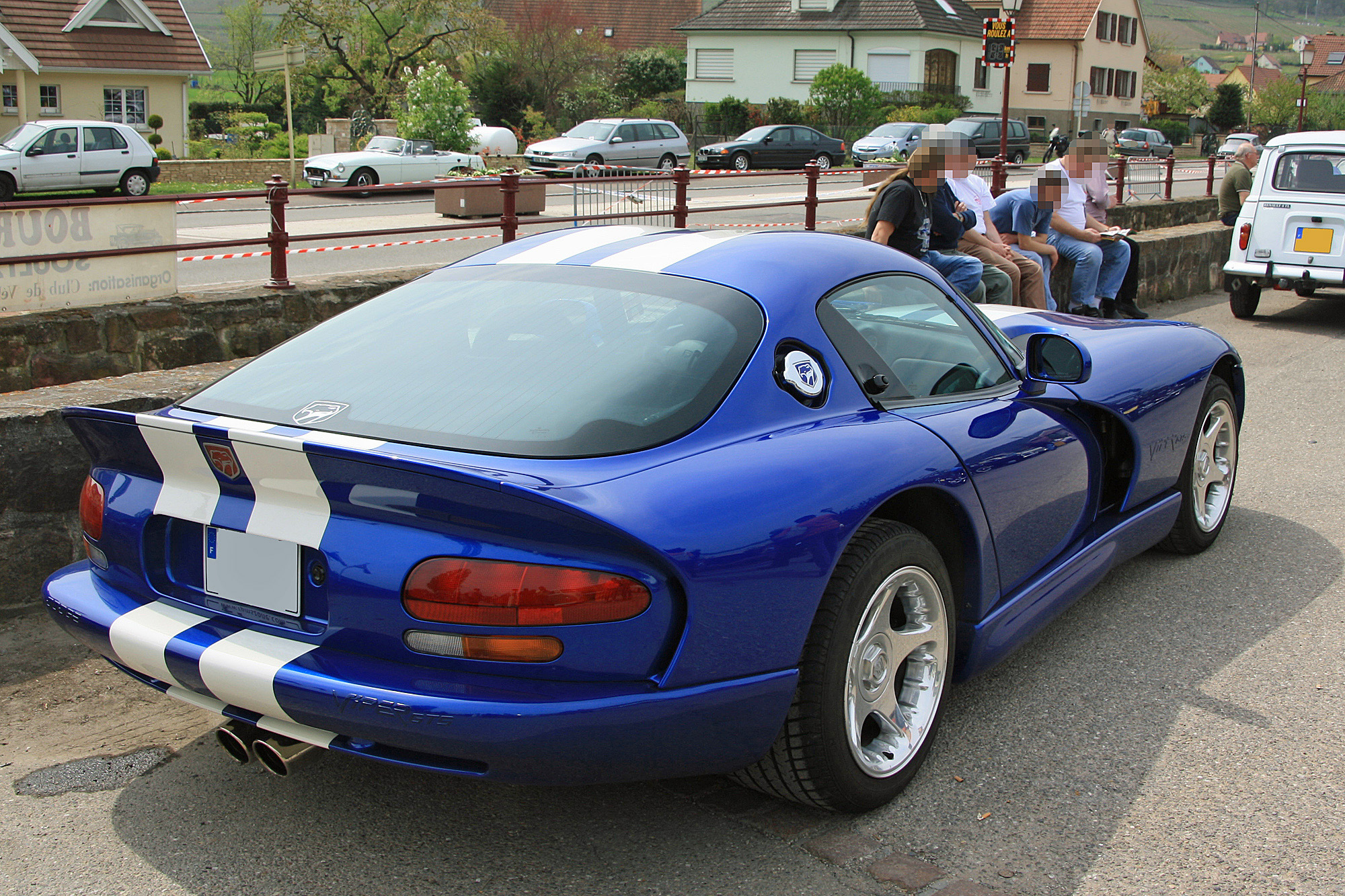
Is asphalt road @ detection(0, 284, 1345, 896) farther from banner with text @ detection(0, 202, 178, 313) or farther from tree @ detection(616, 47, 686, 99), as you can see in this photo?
tree @ detection(616, 47, 686, 99)

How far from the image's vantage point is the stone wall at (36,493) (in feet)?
12.8

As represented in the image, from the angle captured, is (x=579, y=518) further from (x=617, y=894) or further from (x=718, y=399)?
(x=617, y=894)

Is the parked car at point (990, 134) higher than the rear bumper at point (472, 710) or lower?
higher

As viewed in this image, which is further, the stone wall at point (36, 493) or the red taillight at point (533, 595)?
the stone wall at point (36, 493)

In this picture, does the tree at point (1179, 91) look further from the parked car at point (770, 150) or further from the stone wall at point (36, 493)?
the stone wall at point (36, 493)

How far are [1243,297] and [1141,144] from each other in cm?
4124

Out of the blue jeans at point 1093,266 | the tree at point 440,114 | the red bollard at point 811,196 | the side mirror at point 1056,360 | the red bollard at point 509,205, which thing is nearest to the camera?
the side mirror at point 1056,360

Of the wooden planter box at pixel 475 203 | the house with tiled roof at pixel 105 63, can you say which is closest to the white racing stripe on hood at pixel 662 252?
the wooden planter box at pixel 475 203

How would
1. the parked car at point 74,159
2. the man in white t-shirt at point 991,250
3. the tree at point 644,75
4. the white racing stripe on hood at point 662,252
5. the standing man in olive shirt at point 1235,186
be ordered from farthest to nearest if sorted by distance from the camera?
1. the tree at point 644,75
2. the parked car at point 74,159
3. the standing man in olive shirt at point 1235,186
4. the man in white t-shirt at point 991,250
5. the white racing stripe on hood at point 662,252

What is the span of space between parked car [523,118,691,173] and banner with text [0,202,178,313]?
22060mm

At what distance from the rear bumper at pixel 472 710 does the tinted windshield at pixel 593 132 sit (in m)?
28.3

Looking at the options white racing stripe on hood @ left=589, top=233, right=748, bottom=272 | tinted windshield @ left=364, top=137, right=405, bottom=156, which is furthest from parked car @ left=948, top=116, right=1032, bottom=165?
white racing stripe on hood @ left=589, top=233, right=748, bottom=272

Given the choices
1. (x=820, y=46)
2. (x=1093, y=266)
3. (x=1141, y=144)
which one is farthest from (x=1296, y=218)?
(x=820, y=46)

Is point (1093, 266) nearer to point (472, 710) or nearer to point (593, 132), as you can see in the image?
point (472, 710)
